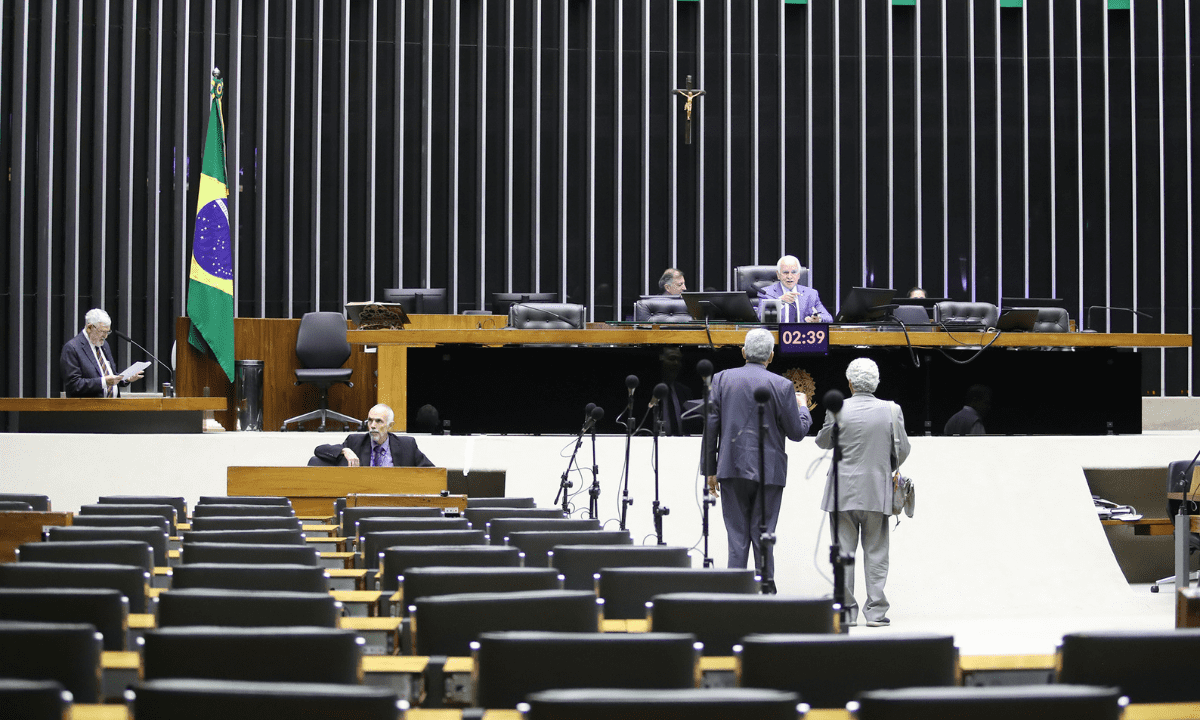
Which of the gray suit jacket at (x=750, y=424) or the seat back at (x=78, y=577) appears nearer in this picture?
the seat back at (x=78, y=577)

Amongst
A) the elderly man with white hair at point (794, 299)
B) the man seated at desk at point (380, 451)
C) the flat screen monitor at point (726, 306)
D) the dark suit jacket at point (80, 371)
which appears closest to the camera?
the man seated at desk at point (380, 451)

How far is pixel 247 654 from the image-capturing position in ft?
6.72

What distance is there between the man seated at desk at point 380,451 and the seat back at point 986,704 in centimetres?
480

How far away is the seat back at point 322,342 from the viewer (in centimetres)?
888

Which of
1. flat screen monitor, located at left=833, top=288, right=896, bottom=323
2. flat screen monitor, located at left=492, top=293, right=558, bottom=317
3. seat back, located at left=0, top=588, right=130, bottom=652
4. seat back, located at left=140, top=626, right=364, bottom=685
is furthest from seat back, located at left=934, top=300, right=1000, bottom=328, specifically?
seat back, located at left=140, top=626, right=364, bottom=685

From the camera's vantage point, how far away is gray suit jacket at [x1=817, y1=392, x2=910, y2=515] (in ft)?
17.3

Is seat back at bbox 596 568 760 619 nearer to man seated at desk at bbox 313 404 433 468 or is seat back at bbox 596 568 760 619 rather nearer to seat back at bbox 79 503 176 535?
seat back at bbox 79 503 176 535

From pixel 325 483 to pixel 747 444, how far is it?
7.44 feet

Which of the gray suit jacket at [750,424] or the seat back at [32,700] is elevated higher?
the gray suit jacket at [750,424]

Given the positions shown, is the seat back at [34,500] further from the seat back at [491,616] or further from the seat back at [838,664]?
the seat back at [838,664]

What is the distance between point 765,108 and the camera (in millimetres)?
12266

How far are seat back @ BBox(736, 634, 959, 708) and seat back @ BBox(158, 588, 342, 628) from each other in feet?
3.16

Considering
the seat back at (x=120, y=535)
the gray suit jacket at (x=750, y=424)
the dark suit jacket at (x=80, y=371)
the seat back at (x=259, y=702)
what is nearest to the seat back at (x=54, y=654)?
the seat back at (x=259, y=702)

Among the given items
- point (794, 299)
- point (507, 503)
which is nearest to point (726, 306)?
point (794, 299)
